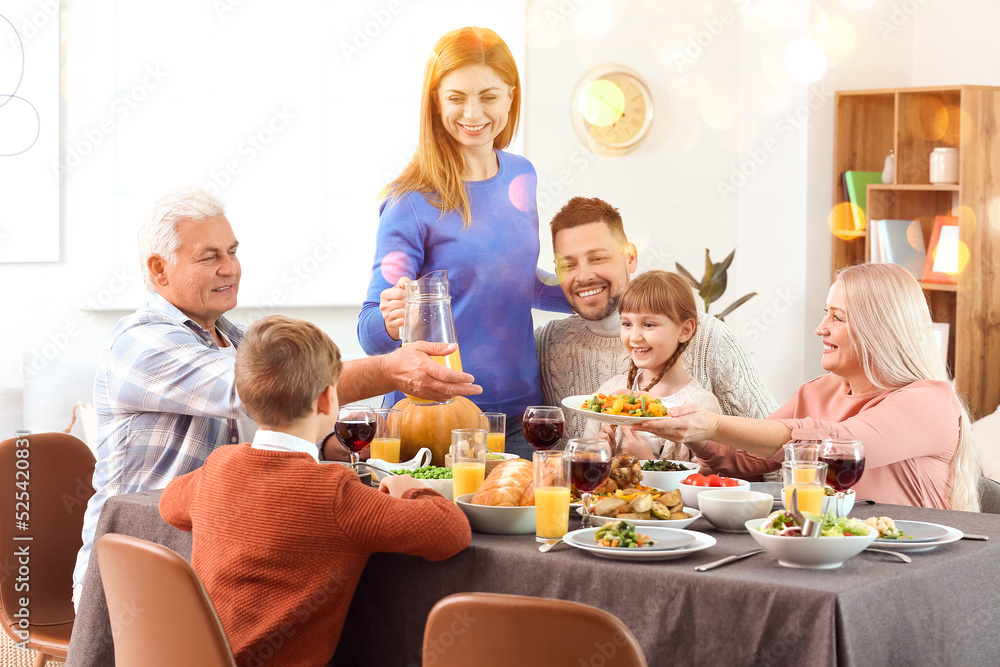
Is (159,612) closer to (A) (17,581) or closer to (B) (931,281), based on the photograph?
(A) (17,581)

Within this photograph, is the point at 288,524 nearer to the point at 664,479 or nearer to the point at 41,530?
the point at 664,479

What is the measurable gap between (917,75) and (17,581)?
4914 millimetres

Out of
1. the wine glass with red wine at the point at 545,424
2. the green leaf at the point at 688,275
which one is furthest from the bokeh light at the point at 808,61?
the wine glass with red wine at the point at 545,424

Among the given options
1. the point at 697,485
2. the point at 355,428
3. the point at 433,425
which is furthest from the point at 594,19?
the point at 697,485

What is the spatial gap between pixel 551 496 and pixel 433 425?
677 millimetres

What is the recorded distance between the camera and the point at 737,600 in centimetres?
131

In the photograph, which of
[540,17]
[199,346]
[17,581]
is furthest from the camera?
[540,17]

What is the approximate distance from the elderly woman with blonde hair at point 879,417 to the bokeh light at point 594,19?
338 cm

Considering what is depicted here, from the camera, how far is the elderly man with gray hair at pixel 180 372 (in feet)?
6.51

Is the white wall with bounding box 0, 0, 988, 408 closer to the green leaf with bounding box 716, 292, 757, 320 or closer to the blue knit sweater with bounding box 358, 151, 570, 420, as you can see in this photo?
the green leaf with bounding box 716, 292, 757, 320

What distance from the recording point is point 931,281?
192 inches

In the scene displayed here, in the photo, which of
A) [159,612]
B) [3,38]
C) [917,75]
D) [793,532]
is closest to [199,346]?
[159,612]

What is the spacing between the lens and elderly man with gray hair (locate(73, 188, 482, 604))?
1983mm

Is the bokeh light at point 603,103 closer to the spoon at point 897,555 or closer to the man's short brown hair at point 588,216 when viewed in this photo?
the man's short brown hair at point 588,216
